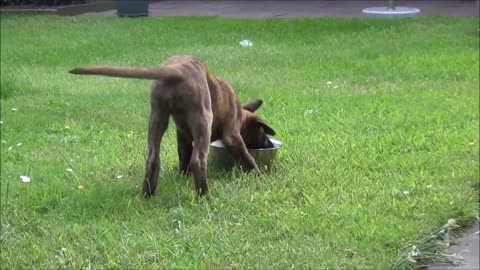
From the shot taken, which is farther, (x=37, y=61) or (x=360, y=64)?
(x=37, y=61)

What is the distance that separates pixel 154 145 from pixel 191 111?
1.02 ft

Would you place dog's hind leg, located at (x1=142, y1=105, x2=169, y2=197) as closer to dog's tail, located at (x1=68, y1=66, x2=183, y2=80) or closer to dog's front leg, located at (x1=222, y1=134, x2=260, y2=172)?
dog's tail, located at (x1=68, y1=66, x2=183, y2=80)

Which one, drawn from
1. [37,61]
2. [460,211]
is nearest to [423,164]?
[460,211]

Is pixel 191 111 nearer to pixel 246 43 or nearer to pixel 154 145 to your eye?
pixel 154 145

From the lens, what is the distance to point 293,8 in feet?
58.4

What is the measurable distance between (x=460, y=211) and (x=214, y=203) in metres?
1.39

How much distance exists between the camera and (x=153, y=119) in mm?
5102

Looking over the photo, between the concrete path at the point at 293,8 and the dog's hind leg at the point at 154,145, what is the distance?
11082 mm

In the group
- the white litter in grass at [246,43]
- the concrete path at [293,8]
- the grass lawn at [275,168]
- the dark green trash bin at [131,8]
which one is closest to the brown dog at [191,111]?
the grass lawn at [275,168]

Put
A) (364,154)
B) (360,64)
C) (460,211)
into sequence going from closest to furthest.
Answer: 1. (460,211)
2. (364,154)
3. (360,64)

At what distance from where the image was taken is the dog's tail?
4.40 m

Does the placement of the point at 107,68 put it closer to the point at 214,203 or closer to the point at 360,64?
the point at 214,203

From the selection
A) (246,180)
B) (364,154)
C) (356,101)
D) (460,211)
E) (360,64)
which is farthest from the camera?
(360,64)

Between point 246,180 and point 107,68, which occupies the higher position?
point 107,68
